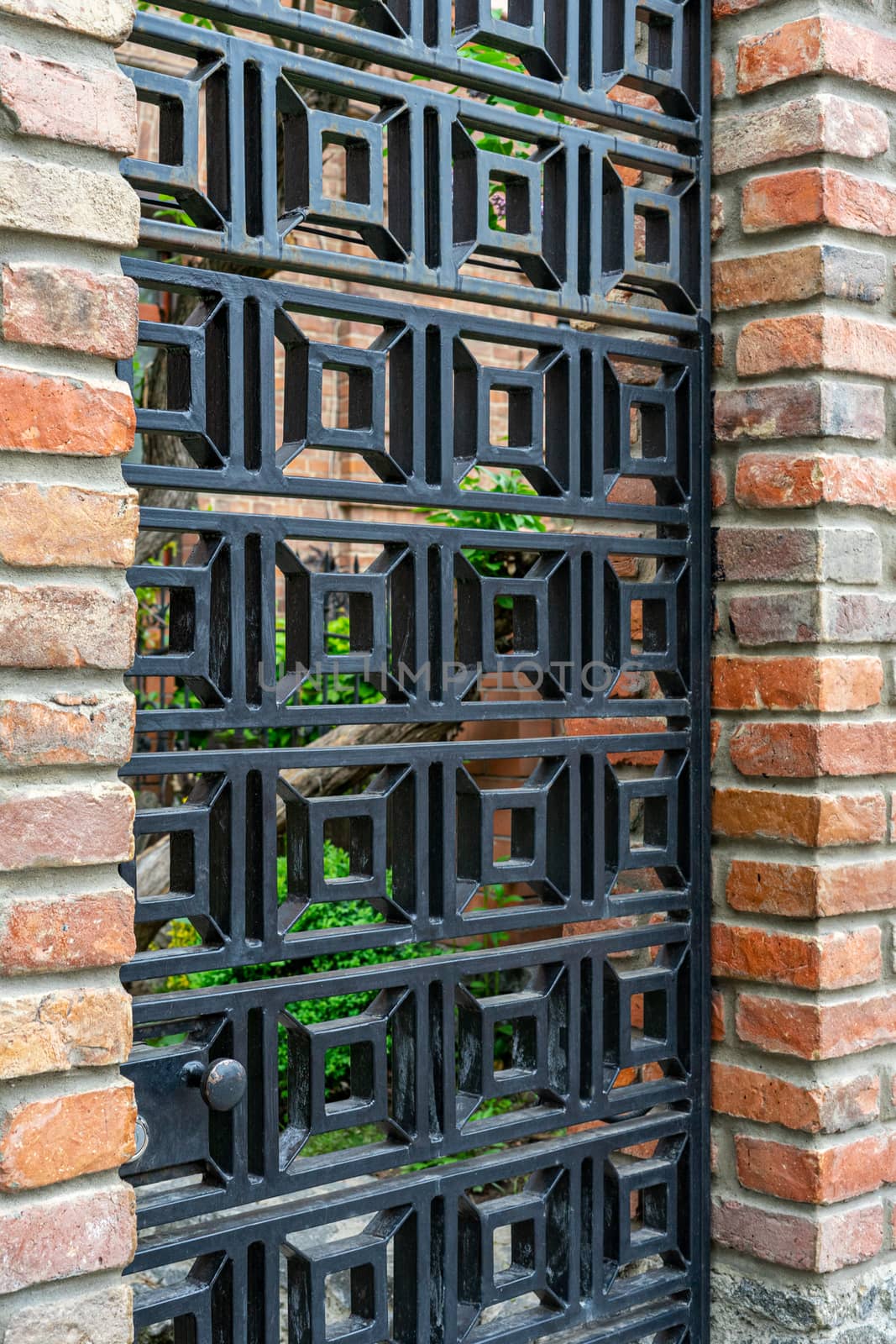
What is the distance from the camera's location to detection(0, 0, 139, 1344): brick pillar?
1.28m

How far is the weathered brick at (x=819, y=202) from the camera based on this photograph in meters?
2.04

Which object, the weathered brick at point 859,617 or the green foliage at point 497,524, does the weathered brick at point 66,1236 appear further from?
the green foliage at point 497,524

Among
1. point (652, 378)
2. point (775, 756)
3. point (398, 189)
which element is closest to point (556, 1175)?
point (775, 756)

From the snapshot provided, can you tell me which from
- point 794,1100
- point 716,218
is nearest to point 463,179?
point 716,218

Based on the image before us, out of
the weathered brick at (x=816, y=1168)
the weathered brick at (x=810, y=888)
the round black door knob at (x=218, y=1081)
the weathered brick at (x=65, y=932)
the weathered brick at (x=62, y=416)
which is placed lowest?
the weathered brick at (x=816, y=1168)

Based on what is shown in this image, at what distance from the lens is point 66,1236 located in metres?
1.31

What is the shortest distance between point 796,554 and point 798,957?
609mm

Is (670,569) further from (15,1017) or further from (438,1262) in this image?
(15,1017)

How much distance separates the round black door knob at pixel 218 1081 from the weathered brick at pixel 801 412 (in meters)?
1.23

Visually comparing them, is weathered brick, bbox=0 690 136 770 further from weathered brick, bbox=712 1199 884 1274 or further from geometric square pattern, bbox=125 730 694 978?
weathered brick, bbox=712 1199 884 1274

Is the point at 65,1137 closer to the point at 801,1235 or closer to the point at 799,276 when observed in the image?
the point at 801,1235

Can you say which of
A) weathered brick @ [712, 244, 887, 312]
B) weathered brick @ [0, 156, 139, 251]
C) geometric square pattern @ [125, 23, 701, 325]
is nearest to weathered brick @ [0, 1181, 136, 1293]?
weathered brick @ [0, 156, 139, 251]

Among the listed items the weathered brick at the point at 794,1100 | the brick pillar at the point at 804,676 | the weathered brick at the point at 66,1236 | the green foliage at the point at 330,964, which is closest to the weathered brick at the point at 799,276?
the brick pillar at the point at 804,676

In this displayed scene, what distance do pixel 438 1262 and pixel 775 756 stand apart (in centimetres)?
88
